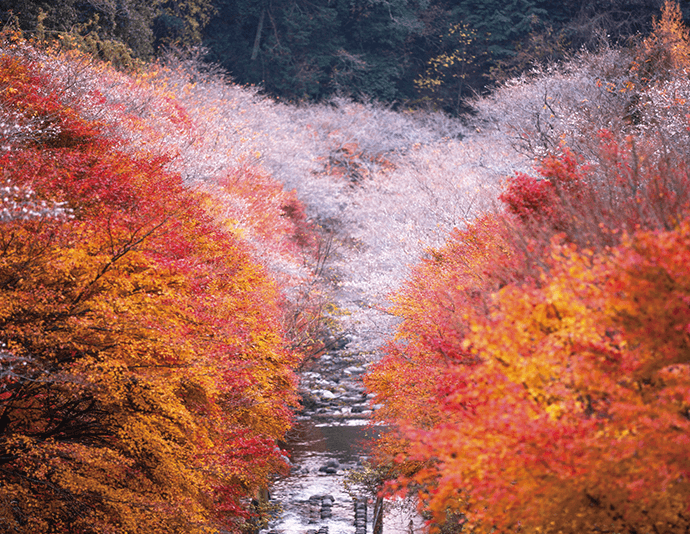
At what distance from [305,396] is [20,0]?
21.6 metres

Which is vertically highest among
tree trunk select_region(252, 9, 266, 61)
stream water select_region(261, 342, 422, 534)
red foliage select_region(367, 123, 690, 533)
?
tree trunk select_region(252, 9, 266, 61)

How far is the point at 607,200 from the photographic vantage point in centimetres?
986

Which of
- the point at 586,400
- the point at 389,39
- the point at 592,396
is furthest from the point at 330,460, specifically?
the point at 389,39

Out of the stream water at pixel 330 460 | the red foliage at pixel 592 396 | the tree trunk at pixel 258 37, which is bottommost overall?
the red foliage at pixel 592 396

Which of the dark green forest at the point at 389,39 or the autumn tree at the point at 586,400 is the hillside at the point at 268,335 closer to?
the autumn tree at the point at 586,400

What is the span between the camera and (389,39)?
5275 cm

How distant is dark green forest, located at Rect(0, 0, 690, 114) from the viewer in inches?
1736

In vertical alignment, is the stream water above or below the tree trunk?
below

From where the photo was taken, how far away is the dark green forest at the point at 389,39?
4409cm

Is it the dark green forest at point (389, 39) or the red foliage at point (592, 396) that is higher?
the dark green forest at point (389, 39)

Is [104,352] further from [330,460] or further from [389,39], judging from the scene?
[389,39]

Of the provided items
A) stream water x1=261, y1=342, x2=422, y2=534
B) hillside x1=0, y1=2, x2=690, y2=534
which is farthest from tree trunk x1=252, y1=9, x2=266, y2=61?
stream water x1=261, y1=342, x2=422, y2=534

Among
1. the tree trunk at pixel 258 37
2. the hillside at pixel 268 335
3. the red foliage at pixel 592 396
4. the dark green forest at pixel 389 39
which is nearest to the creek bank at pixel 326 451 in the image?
the hillside at pixel 268 335

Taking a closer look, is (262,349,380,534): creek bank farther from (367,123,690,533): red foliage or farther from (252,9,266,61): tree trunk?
(252,9,266,61): tree trunk
